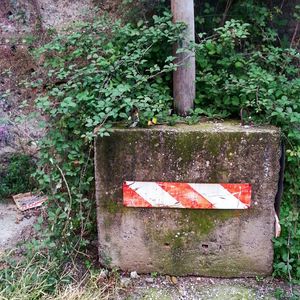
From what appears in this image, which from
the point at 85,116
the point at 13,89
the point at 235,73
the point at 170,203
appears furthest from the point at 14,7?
the point at 170,203

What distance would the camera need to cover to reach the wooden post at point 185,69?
3.12 meters

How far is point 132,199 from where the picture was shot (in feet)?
9.47

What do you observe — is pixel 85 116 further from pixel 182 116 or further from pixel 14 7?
pixel 14 7

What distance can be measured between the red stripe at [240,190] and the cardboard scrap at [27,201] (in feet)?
6.89

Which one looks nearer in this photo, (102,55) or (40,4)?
(102,55)

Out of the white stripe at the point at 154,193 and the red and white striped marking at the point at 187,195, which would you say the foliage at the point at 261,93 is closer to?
the red and white striped marking at the point at 187,195

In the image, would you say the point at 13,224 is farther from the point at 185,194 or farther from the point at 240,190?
the point at 240,190

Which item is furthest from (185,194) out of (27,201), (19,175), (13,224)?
(19,175)

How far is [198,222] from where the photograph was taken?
9.53ft

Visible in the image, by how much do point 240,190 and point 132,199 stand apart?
2.47 feet

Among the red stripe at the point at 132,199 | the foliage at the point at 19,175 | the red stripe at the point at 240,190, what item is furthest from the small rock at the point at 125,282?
the foliage at the point at 19,175

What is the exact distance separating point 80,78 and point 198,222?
4.58 feet

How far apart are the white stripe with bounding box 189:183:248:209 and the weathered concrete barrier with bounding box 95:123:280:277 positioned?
0.04m

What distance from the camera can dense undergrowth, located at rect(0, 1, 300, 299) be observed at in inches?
112
